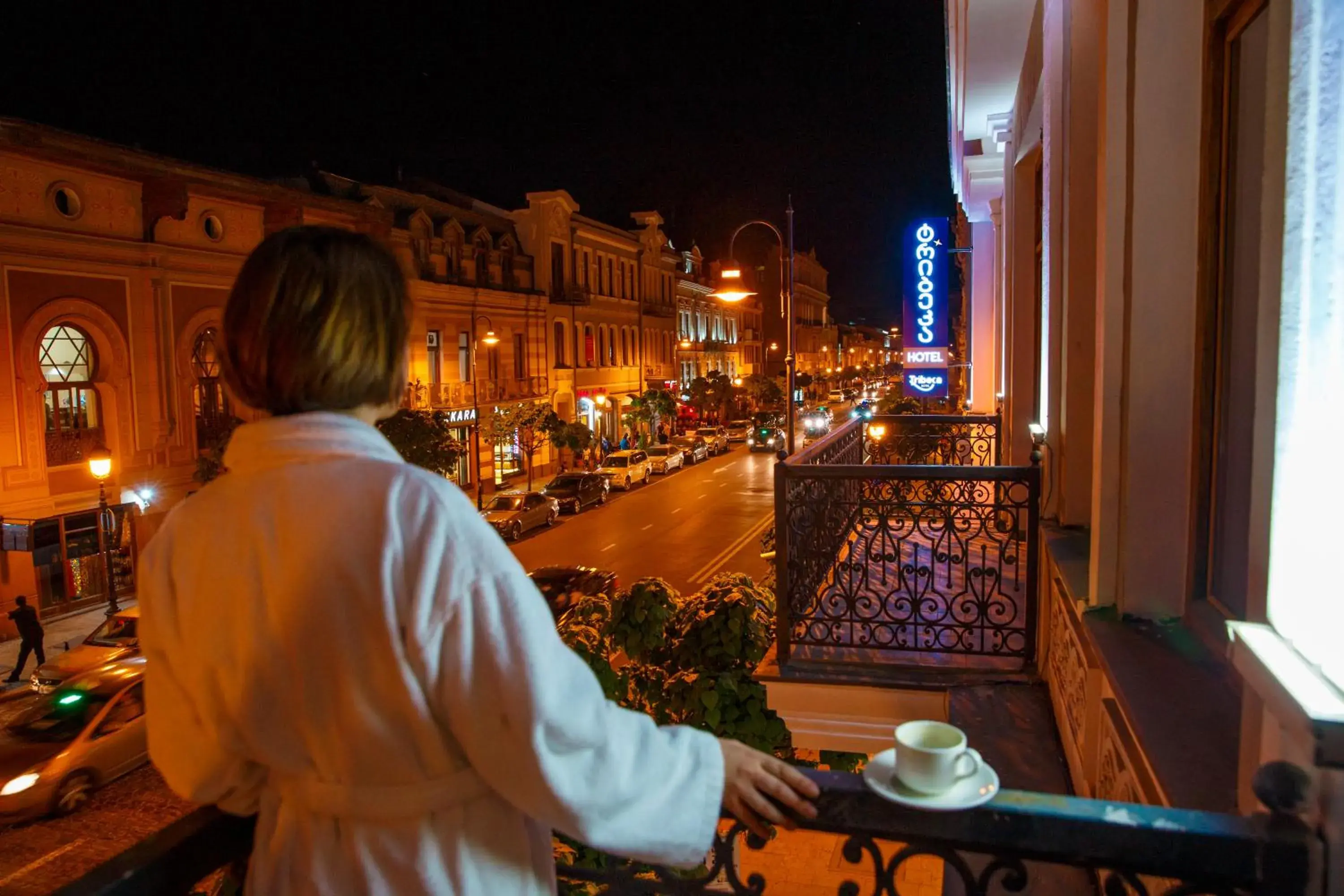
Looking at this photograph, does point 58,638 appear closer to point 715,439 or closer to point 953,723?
point 953,723

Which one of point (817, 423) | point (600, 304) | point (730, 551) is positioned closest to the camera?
point (730, 551)

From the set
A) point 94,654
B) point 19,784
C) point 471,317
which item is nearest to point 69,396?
point 94,654

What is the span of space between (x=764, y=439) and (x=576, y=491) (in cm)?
1755

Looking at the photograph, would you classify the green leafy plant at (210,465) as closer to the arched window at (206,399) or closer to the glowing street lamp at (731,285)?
the arched window at (206,399)

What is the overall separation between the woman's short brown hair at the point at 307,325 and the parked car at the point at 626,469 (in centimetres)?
2995

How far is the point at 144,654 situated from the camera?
4.92 feet

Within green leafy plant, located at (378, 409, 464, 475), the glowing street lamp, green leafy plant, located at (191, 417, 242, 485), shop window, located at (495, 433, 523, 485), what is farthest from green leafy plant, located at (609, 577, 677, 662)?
shop window, located at (495, 433, 523, 485)

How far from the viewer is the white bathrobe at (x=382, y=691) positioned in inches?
49.2

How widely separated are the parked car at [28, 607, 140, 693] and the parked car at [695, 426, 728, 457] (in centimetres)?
3206

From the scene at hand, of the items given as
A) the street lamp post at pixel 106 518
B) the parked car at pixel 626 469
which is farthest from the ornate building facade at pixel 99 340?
the parked car at pixel 626 469

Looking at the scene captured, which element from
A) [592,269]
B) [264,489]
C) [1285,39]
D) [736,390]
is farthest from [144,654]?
[736,390]

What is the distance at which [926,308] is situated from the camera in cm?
1752

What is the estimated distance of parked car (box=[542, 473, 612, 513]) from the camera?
28578 millimetres

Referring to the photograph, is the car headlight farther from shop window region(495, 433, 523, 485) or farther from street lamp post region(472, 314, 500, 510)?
shop window region(495, 433, 523, 485)
